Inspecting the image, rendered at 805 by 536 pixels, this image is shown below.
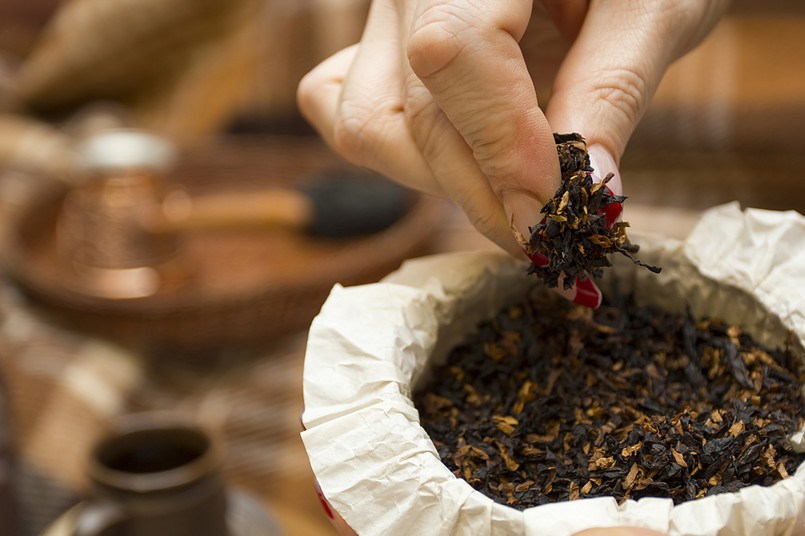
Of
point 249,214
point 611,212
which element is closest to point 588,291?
point 611,212

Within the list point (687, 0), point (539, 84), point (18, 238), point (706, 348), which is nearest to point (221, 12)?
point (18, 238)

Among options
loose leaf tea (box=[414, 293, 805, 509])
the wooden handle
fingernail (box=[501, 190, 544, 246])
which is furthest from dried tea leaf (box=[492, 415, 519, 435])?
the wooden handle

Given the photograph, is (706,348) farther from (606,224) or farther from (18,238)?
(18,238)

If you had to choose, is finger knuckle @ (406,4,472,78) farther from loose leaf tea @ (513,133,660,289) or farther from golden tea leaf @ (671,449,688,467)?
golden tea leaf @ (671,449,688,467)

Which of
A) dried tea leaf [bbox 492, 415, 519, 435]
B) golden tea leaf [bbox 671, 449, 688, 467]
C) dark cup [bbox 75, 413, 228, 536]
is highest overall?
golden tea leaf [bbox 671, 449, 688, 467]

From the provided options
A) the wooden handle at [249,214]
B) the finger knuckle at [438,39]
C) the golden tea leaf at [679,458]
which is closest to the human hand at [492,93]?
the finger knuckle at [438,39]

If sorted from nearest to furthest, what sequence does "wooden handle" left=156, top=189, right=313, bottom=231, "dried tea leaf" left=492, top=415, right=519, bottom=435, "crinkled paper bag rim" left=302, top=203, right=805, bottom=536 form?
1. "crinkled paper bag rim" left=302, top=203, right=805, bottom=536
2. "dried tea leaf" left=492, top=415, right=519, bottom=435
3. "wooden handle" left=156, top=189, right=313, bottom=231
